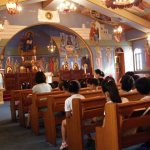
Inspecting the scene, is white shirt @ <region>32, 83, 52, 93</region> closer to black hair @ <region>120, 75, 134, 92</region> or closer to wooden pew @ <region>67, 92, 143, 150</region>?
wooden pew @ <region>67, 92, 143, 150</region>

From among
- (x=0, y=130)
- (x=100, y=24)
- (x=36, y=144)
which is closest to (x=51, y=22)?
(x=100, y=24)

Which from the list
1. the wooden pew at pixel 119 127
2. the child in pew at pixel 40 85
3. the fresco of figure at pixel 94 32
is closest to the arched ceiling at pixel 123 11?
the fresco of figure at pixel 94 32

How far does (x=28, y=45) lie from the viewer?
60.5 feet

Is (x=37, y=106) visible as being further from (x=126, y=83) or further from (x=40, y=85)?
(x=126, y=83)

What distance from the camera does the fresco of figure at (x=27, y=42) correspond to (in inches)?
715

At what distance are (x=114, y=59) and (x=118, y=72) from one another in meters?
1.31

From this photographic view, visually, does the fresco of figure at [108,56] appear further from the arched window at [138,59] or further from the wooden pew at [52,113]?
the wooden pew at [52,113]

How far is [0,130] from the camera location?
5.50 m

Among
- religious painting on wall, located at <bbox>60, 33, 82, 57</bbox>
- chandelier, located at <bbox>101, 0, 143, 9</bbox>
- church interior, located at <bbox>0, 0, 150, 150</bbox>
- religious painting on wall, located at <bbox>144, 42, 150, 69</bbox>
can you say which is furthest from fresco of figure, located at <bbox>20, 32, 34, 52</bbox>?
chandelier, located at <bbox>101, 0, 143, 9</bbox>

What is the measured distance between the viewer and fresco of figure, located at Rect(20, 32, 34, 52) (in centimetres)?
1816

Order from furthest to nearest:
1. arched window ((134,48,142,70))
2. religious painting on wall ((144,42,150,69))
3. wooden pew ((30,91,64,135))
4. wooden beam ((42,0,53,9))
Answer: arched window ((134,48,142,70)), religious painting on wall ((144,42,150,69)), wooden beam ((42,0,53,9)), wooden pew ((30,91,64,135))

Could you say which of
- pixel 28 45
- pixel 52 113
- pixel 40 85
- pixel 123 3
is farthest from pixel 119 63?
pixel 52 113

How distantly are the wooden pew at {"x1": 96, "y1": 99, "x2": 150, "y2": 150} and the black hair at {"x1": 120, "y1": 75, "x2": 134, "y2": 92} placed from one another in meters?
0.87

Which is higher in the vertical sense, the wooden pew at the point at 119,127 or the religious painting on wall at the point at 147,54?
the religious painting on wall at the point at 147,54
